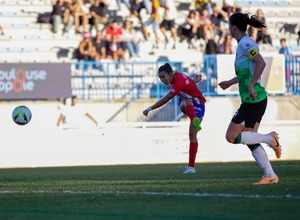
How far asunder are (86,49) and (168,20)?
3620 millimetres

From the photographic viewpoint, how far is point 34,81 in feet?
83.4

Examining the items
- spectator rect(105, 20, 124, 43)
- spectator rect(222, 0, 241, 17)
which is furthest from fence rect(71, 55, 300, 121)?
spectator rect(222, 0, 241, 17)

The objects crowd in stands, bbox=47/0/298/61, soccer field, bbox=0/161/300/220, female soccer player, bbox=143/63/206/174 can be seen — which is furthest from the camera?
crowd in stands, bbox=47/0/298/61

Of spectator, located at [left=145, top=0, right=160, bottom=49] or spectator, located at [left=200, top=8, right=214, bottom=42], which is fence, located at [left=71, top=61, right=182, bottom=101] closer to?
spectator, located at [left=200, top=8, right=214, bottom=42]

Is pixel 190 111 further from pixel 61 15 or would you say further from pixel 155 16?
pixel 155 16

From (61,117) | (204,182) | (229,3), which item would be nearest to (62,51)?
(61,117)

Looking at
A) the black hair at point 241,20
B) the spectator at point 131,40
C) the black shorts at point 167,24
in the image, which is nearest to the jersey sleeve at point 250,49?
the black hair at point 241,20

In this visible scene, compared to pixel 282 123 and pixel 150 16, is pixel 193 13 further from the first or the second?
pixel 282 123

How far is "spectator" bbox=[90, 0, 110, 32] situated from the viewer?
28.7 metres

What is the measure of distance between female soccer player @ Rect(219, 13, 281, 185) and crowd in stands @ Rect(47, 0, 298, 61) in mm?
16557

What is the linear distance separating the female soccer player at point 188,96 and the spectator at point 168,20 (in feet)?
44.9

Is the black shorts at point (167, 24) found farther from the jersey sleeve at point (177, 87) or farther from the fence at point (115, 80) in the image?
the jersey sleeve at point (177, 87)

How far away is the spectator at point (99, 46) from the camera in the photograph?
27398 millimetres

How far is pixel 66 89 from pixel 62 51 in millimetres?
2617
